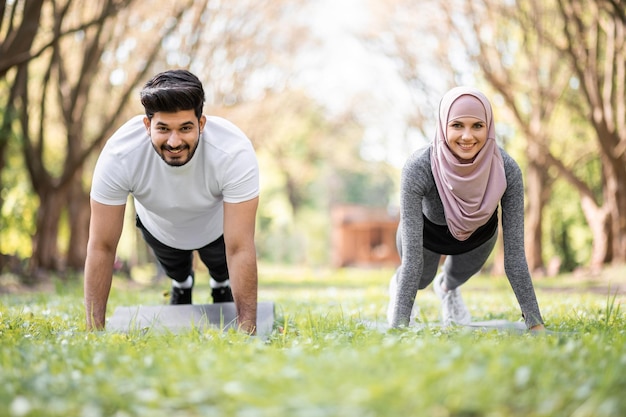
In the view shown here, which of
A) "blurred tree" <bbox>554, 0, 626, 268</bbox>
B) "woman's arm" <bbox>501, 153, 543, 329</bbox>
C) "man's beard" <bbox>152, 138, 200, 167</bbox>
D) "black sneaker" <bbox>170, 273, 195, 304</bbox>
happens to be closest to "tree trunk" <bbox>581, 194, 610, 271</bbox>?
"blurred tree" <bbox>554, 0, 626, 268</bbox>

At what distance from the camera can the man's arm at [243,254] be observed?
16.4 ft

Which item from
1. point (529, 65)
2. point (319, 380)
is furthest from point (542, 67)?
point (319, 380)

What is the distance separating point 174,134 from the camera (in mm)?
4883

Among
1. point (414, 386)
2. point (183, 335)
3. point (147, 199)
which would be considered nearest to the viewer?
point (414, 386)

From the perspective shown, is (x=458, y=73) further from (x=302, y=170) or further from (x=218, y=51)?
(x=302, y=170)

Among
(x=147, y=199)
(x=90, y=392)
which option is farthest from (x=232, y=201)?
(x=90, y=392)

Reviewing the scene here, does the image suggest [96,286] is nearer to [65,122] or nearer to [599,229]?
[65,122]

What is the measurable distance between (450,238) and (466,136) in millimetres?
921

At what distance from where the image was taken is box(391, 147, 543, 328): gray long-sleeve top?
4.88 m

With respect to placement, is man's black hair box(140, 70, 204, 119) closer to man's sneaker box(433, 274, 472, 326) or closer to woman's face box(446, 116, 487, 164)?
woman's face box(446, 116, 487, 164)

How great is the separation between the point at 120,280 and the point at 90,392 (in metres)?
15.0

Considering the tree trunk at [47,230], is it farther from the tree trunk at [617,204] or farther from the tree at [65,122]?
the tree trunk at [617,204]

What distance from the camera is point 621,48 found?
15000 millimetres

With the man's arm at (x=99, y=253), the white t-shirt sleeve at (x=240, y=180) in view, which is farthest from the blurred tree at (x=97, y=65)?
the white t-shirt sleeve at (x=240, y=180)
